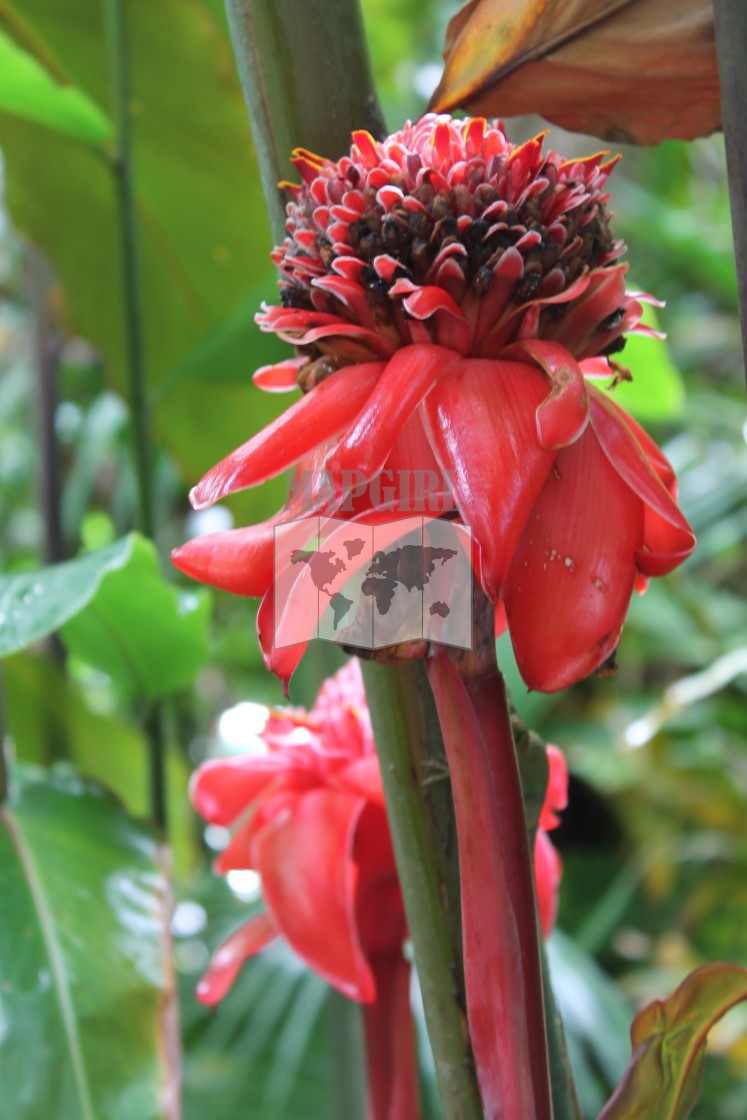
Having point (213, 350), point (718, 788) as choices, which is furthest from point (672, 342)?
point (213, 350)

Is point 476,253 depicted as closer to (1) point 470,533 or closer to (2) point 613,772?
(1) point 470,533

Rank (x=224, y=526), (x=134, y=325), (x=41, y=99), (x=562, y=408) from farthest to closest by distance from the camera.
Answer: (x=224, y=526), (x=134, y=325), (x=41, y=99), (x=562, y=408)

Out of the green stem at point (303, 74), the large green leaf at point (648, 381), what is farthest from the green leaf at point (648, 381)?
the green stem at point (303, 74)

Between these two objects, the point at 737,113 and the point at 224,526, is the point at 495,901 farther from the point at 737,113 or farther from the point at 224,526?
the point at 224,526

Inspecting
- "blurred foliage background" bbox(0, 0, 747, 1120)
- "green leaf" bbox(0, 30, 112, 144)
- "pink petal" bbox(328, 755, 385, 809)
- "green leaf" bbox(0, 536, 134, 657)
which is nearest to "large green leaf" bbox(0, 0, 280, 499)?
"blurred foliage background" bbox(0, 0, 747, 1120)

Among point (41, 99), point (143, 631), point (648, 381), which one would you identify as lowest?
point (143, 631)

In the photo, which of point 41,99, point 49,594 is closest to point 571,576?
point 49,594

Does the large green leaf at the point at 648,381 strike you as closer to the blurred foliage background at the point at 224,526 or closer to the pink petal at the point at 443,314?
the blurred foliage background at the point at 224,526

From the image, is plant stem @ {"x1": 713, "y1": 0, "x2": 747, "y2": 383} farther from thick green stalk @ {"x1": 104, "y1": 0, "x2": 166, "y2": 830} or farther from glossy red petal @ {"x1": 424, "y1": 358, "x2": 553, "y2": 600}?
thick green stalk @ {"x1": 104, "y1": 0, "x2": 166, "y2": 830}

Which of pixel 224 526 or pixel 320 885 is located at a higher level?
pixel 224 526
